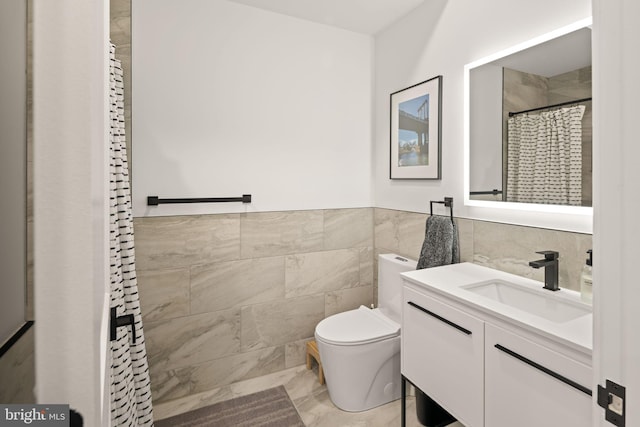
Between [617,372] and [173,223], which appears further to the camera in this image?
[173,223]

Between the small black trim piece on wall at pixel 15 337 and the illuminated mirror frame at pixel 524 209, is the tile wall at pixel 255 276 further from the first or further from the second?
the small black trim piece on wall at pixel 15 337

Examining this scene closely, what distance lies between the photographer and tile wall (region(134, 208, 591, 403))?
2117 mm

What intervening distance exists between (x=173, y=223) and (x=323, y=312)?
1.23 m

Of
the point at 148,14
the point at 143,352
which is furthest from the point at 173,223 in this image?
the point at 148,14

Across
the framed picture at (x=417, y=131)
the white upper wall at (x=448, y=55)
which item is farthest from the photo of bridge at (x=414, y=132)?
the white upper wall at (x=448, y=55)

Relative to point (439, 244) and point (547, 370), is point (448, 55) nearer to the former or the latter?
point (439, 244)

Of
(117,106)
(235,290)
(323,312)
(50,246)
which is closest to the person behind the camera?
(50,246)

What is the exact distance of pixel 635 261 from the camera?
0.57 meters

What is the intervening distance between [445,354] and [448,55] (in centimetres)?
164

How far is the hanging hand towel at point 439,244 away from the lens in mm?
1993

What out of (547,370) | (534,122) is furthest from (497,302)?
(534,122)

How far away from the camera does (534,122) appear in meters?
1.72

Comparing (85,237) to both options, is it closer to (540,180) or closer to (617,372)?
(617,372)

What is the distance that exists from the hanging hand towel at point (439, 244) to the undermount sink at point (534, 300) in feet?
1.10
